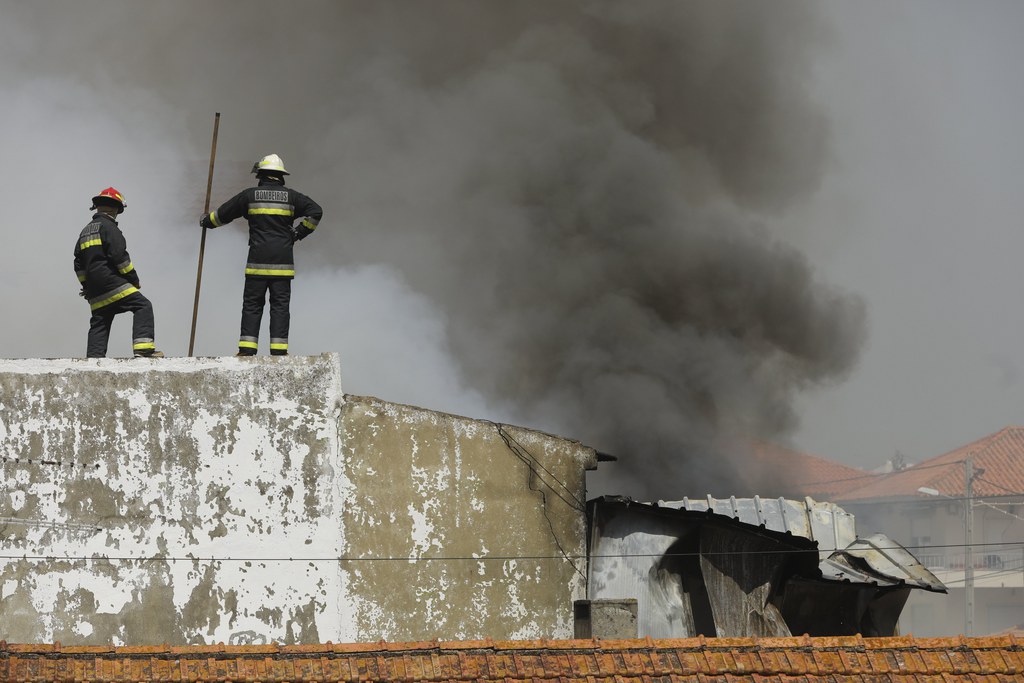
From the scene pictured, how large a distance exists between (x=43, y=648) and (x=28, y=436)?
1695 millimetres

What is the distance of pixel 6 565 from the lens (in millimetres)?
7914

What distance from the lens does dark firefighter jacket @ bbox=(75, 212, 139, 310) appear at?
8750 mm

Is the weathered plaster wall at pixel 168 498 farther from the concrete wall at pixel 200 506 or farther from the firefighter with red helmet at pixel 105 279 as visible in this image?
the firefighter with red helmet at pixel 105 279

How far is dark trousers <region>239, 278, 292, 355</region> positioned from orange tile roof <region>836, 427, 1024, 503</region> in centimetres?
2828

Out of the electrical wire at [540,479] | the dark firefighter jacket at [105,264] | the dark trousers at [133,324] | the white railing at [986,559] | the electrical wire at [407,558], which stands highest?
the white railing at [986,559]

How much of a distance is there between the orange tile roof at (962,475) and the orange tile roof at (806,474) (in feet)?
0.99

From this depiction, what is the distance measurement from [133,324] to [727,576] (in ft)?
13.5

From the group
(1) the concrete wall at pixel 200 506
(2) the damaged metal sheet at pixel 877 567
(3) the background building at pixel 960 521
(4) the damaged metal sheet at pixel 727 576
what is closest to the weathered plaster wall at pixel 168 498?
(1) the concrete wall at pixel 200 506

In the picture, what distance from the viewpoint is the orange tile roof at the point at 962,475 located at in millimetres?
35219

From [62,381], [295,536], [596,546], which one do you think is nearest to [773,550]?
[596,546]

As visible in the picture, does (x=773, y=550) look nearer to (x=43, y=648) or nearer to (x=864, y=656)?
(x=864, y=656)

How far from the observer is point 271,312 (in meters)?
8.62

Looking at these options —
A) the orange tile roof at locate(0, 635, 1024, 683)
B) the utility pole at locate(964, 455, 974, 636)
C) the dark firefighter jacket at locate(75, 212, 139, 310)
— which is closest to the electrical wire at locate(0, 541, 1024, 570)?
the orange tile roof at locate(0, 635, 1024, 683)

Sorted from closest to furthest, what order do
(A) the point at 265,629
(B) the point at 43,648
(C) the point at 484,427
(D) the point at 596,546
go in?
1. (B) the point at 43,648
2. (A) the point at 265,629
3. (C) the point at 484,427
4. (D) the point at 596,546
